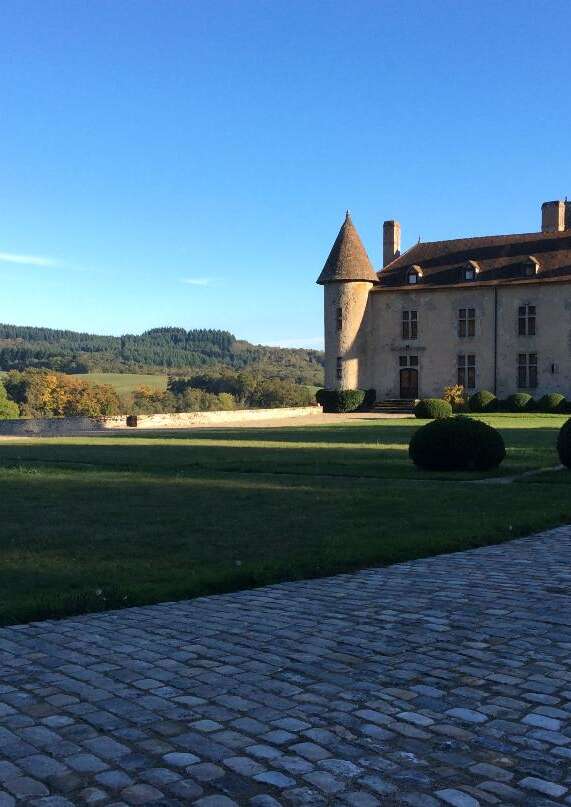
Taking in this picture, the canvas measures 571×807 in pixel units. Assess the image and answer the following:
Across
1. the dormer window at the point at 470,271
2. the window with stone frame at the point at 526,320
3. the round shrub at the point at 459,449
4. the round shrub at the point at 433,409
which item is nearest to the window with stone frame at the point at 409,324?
the dormer window at the point at 470,271

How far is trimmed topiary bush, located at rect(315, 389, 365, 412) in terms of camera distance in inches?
1750

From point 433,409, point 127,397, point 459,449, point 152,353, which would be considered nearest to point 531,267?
point 433,409

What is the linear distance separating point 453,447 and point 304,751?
12.1 m

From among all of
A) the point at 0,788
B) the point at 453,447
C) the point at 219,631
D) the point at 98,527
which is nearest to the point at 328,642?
the point at 219,631

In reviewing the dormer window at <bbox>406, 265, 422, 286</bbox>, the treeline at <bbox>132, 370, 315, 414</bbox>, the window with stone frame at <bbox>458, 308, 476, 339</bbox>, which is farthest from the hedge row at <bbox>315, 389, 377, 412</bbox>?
the treeline at <bbox>132, 370, 315, 414</bbox>

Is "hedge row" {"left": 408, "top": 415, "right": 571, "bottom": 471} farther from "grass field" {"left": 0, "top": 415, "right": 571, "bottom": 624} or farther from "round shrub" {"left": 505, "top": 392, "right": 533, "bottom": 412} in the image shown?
"round shrub" {"left": 505, "top": 392, "right": 533, "bottom": 412}

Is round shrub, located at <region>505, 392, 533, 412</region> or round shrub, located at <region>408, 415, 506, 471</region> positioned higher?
round shrub, located at <region>505, 392, 533, 412</region>

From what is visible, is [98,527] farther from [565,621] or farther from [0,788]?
[0,788]

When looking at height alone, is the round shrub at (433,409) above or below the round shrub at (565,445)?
above

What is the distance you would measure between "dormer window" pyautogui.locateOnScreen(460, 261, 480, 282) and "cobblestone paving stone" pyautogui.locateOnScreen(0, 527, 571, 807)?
4016cm

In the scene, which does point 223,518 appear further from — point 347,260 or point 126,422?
point 347,260

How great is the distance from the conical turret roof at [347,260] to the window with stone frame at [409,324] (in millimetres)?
2861

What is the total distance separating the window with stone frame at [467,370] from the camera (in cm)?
4453

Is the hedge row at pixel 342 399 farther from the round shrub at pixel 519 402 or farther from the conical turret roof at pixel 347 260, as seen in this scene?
the round shrub at pixel 519 402
